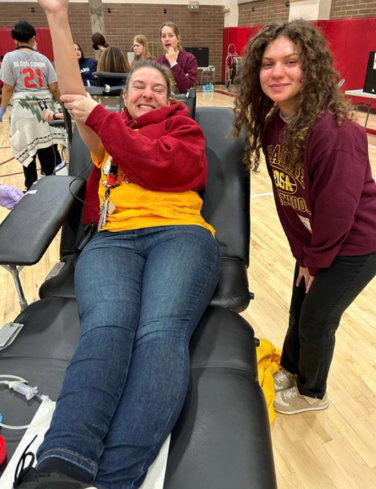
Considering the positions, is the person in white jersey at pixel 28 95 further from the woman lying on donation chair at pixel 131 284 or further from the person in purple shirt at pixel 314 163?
the person in purple shirt at pixel 314 163

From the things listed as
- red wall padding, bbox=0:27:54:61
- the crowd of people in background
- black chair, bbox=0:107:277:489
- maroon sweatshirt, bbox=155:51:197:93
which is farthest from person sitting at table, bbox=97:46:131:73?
red wall padding, bbox=0:27:54:61

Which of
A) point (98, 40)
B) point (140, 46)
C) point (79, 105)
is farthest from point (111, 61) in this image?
point (79, 105)

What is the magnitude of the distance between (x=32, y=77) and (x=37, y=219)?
254cm

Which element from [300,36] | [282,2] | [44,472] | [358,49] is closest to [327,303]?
[300,36]

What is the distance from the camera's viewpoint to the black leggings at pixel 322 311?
112 centimetres

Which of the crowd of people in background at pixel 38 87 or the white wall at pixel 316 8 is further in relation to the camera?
the white wall at pixel 316 8

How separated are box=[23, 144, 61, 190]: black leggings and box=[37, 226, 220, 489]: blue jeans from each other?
99.5 inches

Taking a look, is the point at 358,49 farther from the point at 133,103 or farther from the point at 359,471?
the point at 359,471

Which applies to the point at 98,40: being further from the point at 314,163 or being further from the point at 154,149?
the point at 314,163

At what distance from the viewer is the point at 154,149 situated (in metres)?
1.32

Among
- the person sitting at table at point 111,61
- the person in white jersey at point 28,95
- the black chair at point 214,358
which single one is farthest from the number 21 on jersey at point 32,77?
the black chair at point 214,358

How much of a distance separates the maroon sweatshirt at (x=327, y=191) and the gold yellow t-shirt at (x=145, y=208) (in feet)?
1.13

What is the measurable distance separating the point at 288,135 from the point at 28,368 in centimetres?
96

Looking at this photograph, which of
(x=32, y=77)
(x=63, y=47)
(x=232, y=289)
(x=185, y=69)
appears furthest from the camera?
(x=185, y=69)
